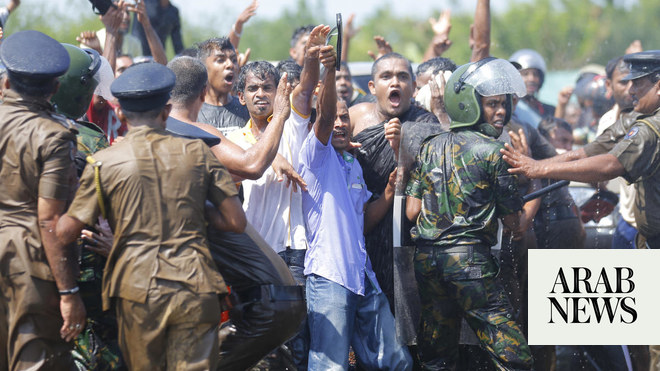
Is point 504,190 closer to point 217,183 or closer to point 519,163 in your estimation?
point 519,163

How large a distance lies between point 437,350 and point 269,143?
6.02 ft

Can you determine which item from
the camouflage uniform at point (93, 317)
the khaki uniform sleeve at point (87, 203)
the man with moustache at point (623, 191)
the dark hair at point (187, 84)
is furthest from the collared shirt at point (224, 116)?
the man with moustache at point (623, 191)

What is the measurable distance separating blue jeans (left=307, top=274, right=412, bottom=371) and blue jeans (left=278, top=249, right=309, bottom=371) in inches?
4.3

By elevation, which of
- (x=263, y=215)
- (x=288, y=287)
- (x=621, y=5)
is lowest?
(x=288, y=287)

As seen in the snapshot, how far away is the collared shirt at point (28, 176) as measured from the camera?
4.61 metres

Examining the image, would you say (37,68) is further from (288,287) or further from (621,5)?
(621,5)

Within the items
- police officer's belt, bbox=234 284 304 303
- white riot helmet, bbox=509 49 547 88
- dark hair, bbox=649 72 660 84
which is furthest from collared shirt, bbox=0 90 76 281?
white riot helmet, bbox=509 49 547 88

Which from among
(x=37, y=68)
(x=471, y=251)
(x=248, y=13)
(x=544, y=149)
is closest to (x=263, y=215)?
(x=471, y=251)

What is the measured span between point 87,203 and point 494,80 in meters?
2.85

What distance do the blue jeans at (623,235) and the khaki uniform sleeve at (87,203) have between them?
470 centimetres

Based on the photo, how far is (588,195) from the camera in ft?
28.8

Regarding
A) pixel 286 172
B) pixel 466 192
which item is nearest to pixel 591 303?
pixel 466 192

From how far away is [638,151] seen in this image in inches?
249

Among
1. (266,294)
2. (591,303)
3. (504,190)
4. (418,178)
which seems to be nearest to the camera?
(266,294)
